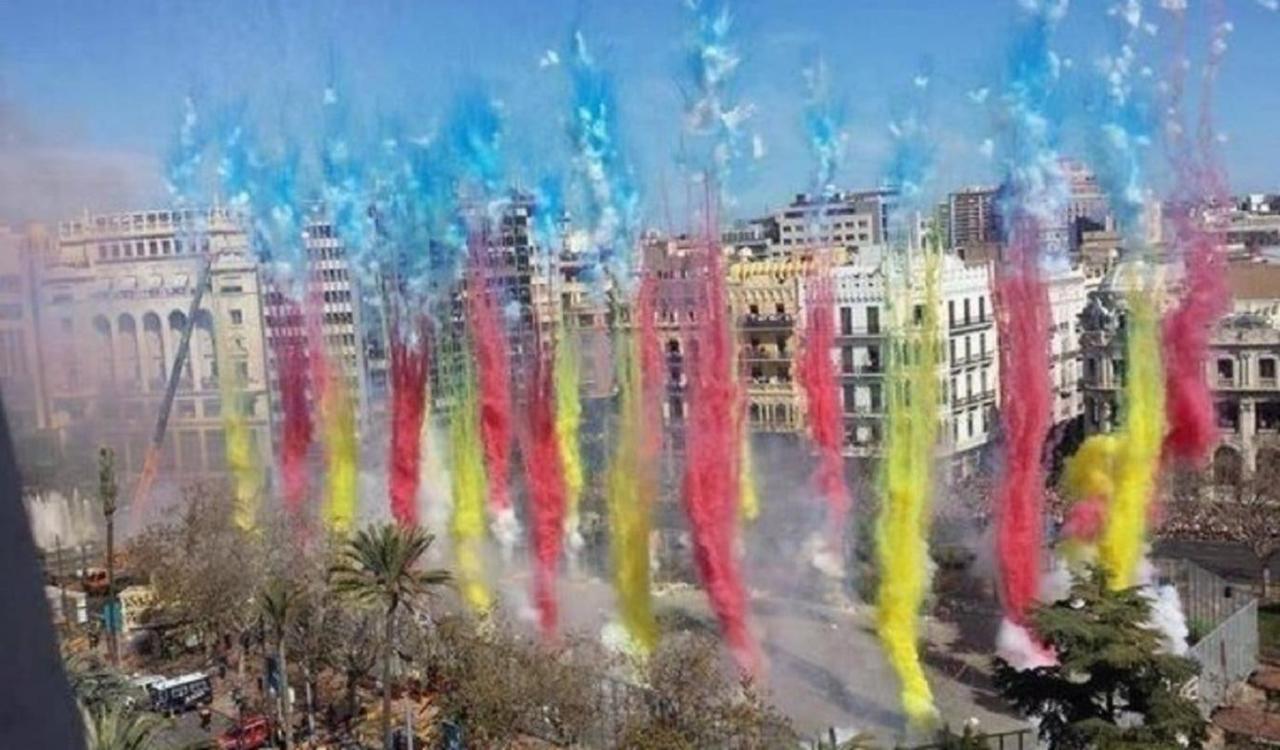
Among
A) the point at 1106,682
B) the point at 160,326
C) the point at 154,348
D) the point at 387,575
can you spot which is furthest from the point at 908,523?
the point at 160,326

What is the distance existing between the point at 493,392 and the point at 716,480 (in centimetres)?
530

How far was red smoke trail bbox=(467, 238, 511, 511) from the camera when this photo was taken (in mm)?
24453

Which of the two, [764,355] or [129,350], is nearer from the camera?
[129,350]

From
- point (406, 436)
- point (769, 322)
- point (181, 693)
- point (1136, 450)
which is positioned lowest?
point (181, 693)

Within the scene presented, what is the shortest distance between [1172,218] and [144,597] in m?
Answer: 19.2

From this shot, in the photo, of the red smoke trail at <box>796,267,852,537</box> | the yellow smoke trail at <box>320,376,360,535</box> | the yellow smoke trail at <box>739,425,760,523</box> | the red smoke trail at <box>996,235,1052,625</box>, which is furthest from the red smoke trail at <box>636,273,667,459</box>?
the red smoke trail at <box>996,235,1052,625</box>

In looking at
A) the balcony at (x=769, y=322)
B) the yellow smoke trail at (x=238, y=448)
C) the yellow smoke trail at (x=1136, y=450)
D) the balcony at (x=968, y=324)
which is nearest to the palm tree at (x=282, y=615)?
the yellow smoke trail at (x=238, y=448)

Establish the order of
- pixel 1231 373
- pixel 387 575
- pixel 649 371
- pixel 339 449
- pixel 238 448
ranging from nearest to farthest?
pixel 387 575 < pixel 649 371 < pixel 339 449 < pixel 1231 373 < pixel 238 448

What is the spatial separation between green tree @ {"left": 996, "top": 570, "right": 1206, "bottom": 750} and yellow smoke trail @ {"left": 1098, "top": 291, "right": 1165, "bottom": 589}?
7.00 metres

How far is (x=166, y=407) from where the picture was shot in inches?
1231

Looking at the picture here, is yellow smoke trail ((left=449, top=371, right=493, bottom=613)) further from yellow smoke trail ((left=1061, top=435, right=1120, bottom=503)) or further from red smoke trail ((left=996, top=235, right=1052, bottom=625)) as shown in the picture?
yellow smoke trail ((left=1061, top=435, right=1120, bottom=503))

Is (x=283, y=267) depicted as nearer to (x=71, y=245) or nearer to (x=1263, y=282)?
(x=71, y=245)

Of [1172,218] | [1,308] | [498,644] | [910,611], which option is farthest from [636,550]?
[1172,218]

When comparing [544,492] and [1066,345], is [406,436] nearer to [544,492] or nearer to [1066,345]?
[544,492]
